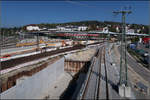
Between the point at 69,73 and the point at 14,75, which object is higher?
the point at 14,75

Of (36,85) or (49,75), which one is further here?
(49,75)

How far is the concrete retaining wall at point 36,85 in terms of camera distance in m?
11.1

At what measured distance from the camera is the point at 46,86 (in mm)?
18516

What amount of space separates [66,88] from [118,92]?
1003cm

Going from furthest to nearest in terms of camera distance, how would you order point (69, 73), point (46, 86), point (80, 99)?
point (69, 73)
point (46, 86)
point (80, 99)

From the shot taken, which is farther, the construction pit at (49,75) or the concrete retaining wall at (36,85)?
the construction pit at (49,75)

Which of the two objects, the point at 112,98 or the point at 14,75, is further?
the point at 14,75

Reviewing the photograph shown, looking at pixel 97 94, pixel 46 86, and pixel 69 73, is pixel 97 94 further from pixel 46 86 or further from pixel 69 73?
pixel 69 73

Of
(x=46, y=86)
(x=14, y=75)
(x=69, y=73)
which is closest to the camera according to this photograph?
(x=14, y=75)

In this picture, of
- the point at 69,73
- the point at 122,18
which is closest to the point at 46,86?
the point at 69,73

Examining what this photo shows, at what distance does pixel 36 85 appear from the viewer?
50.6 feet

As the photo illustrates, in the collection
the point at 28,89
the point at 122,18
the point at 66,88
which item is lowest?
the point at 66,88

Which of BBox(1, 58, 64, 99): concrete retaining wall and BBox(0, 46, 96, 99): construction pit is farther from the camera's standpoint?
BBox(0, 46, 96, 99): construction pit

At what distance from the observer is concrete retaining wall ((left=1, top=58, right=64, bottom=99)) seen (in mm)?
11095
